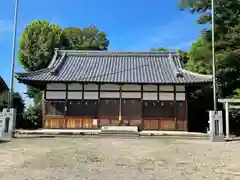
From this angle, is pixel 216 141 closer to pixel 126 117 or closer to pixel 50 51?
pixel 126 117

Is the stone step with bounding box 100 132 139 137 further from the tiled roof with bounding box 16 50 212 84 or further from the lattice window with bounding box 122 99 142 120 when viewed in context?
the tiled roof with bounding box 16 50 212 84

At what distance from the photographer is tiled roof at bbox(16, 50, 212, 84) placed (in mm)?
18141

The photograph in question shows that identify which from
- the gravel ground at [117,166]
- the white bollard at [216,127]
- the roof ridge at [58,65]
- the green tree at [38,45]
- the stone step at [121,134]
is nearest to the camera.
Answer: the gravel ground at [117,166]

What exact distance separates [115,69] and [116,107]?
10.8ft

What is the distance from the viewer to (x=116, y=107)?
18.6 m

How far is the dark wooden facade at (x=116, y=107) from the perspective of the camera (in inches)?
720

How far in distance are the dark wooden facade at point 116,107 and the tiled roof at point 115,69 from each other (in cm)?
67

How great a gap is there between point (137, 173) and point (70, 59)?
56.2 ft

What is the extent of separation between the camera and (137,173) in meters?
6.16

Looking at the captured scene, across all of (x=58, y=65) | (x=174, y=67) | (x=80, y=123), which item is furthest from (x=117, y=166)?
(x=58, y=65)

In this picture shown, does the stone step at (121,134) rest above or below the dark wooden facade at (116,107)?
below

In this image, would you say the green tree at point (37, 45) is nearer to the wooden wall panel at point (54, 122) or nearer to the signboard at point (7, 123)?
the wooden wall panel at point (54, 122)

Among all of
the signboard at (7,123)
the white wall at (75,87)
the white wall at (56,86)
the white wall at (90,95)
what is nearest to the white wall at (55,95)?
the white wall at (56,86)

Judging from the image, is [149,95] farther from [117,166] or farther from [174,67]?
[117,166]
